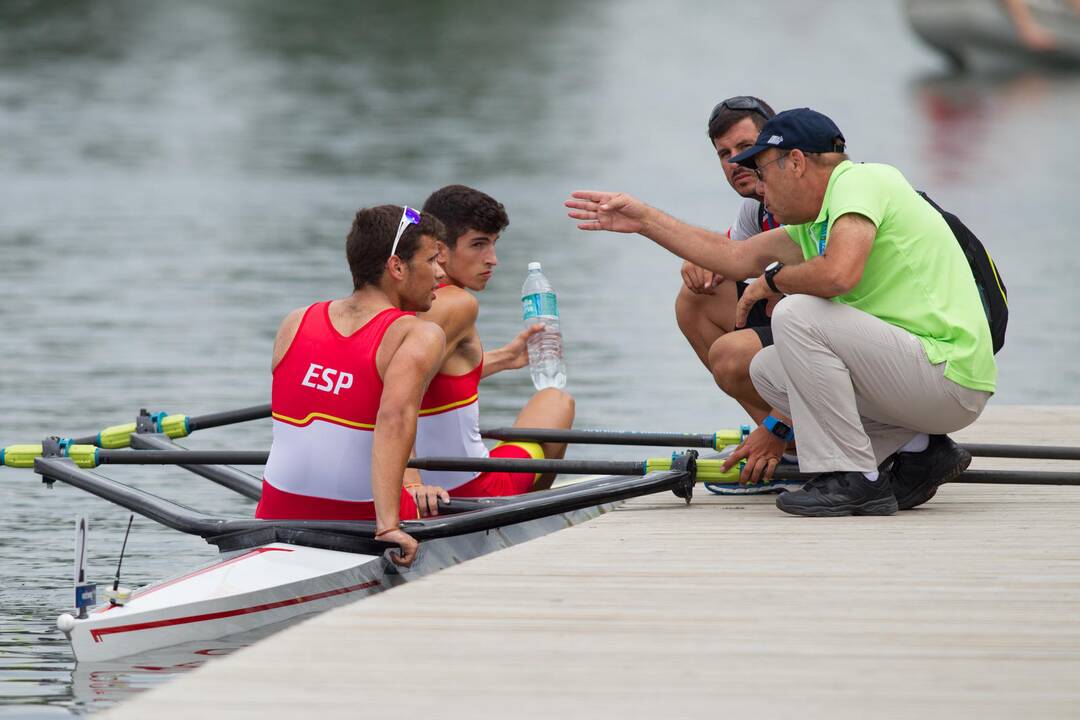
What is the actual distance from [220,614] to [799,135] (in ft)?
8.85

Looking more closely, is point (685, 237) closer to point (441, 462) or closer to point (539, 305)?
point (441, 462)

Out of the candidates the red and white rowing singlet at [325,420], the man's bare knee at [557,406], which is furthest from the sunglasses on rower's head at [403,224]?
the man's bare knee at [557,406]

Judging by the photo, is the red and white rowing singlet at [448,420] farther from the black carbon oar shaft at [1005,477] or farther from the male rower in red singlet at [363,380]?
the black carbon oar shaft at [1005,477]

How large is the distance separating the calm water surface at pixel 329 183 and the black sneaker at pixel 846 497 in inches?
91.0

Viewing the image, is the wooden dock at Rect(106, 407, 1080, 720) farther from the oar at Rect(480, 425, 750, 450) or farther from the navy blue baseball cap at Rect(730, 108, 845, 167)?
the oar at Rect(480, 425, 750, 450)

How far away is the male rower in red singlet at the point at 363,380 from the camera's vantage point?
6102 millimetres

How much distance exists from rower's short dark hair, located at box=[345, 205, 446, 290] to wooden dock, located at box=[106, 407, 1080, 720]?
1159mm

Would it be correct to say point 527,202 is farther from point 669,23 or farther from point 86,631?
point 669,23

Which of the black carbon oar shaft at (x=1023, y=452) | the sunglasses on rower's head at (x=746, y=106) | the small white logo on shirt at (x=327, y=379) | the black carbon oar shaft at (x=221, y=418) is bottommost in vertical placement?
the black carbon oar shaft at (x=221, y=418)

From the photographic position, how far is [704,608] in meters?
5.16

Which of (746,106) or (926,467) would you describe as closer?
(926,467)

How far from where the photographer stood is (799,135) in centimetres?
627

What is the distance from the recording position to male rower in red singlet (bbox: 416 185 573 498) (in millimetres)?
7375

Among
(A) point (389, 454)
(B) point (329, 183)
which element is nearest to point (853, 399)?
(A) point (389, 454)
